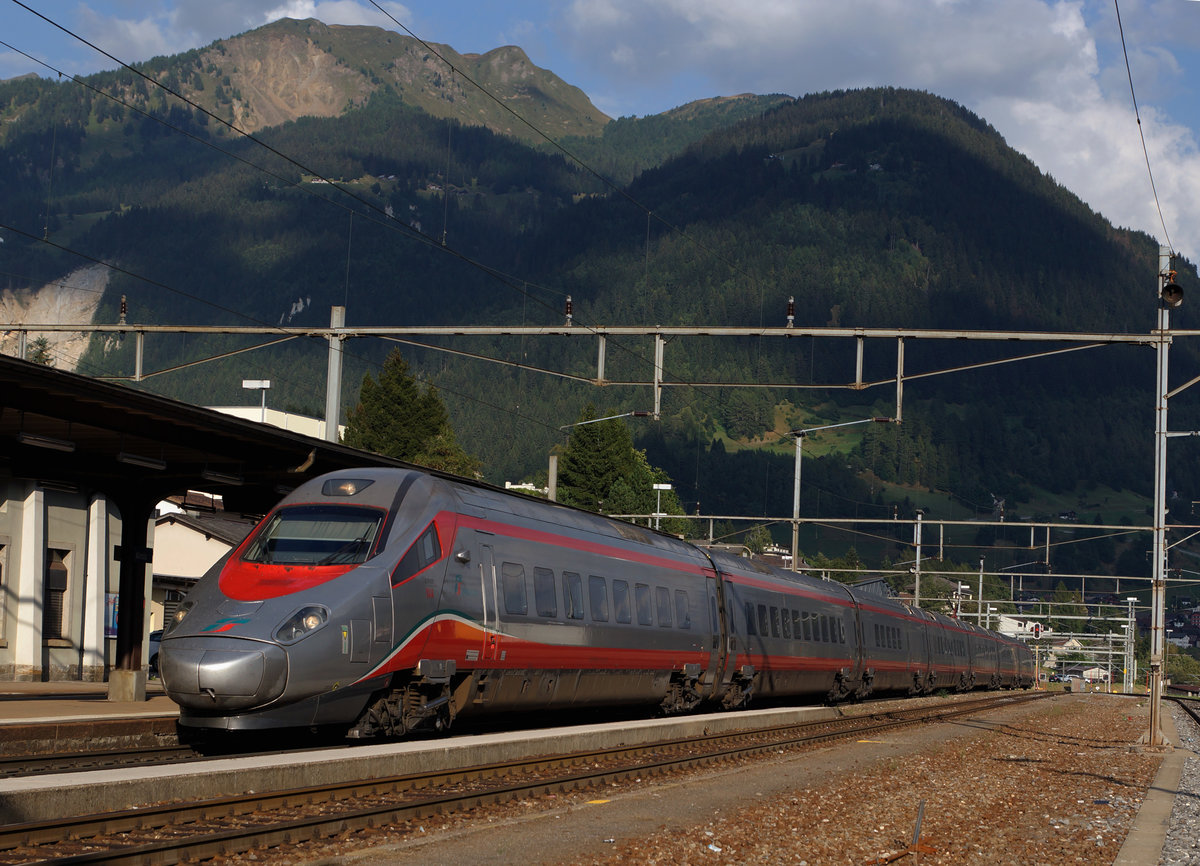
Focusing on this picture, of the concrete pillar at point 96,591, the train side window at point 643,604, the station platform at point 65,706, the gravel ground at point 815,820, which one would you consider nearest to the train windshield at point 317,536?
the station platform at point 65,706

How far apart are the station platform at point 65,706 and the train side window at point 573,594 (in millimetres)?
6036

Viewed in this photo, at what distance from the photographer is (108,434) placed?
2120 cm

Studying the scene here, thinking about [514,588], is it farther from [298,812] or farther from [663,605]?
[298,812]

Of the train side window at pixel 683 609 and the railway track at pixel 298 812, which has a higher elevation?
the train side window at pixel 683 609

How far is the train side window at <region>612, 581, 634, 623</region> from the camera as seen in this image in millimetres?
22875

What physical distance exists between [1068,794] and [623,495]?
330 ft

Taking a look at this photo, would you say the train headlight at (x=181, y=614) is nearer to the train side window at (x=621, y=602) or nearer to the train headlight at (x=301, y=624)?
the train headlight at (x=301, y=624)

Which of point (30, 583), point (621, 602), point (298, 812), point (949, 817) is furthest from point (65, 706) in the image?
point (949, 817)

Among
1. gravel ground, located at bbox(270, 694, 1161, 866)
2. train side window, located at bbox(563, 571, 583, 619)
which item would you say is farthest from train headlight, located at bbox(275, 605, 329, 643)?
train side window, located at bbox(563, 571, 583, 619)

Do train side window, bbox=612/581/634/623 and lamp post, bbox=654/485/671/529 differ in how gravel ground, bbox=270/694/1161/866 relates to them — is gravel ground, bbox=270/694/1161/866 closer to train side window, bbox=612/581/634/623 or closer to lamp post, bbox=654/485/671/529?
train side window, bbox=612/581/634/623

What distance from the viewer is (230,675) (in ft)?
50.2

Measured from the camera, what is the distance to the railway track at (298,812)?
409 inches

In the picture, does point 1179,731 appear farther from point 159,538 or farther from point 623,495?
point 623,495

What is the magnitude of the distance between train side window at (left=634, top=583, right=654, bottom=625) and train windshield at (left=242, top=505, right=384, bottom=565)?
23.8ft
